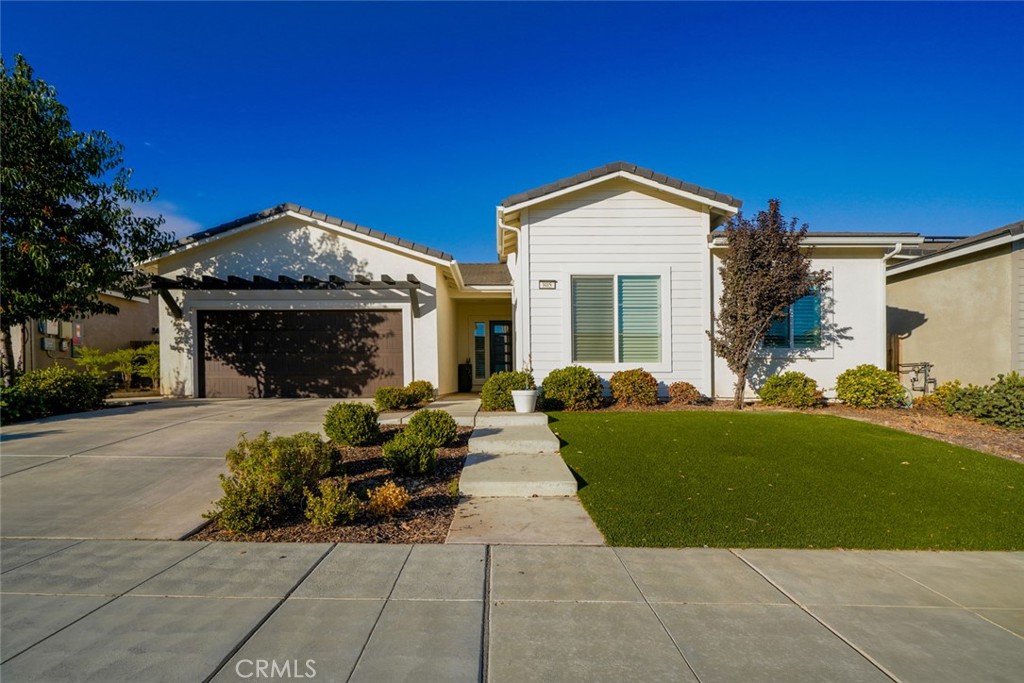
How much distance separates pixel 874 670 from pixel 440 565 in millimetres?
2589

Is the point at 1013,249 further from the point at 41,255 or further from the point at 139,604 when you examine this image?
the point at 41,255

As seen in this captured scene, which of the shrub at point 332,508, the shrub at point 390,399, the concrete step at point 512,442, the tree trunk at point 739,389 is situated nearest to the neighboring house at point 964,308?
the tree trunk at point 739,389

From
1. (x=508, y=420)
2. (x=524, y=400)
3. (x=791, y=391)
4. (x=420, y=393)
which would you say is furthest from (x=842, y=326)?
(x=420, y=393)

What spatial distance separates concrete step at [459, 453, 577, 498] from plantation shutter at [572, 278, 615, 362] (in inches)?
197

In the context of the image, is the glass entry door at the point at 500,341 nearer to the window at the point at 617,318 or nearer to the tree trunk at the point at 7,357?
the window at the point at 617,318

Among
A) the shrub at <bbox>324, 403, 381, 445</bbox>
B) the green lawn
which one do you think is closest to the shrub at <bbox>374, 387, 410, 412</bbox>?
the shrub at <bbox>324, 403, 381, 445</bbox>

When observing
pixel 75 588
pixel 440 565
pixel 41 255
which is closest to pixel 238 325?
pixel 41 255

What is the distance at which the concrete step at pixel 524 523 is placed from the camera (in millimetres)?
4066

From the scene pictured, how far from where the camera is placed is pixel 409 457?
18.7 ft

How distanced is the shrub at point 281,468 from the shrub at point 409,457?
2.94 feet

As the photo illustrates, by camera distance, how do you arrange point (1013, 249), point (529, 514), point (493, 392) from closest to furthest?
1. point (529, 514)
2. point (493, 392)
3. point (1013, 249)

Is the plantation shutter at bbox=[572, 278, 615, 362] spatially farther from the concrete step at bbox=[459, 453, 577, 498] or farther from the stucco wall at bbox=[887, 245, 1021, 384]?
the stucco wall at bbox=[887, 245, 1021, 384]

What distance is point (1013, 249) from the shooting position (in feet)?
33.0

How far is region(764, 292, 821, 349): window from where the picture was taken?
11000 mm
